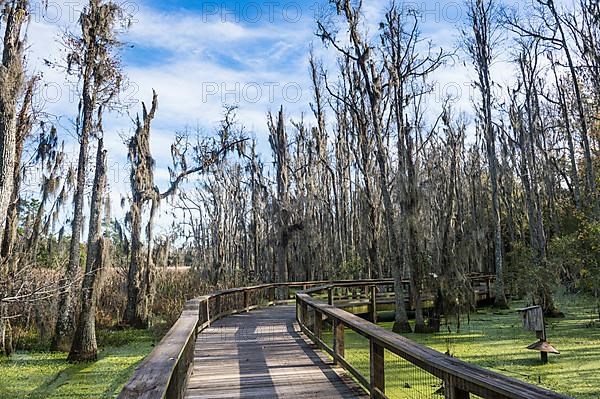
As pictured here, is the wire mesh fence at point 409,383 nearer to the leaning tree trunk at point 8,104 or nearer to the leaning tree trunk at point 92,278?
the leaning tree trunk at point 8,104

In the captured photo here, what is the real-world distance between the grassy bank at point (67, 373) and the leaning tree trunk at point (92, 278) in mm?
345

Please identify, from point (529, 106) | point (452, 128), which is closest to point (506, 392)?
point (529, 106)

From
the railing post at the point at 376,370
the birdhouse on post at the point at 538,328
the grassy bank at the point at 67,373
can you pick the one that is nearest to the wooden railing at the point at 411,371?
the railing post at the point at 376,370

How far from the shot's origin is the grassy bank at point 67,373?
793cm

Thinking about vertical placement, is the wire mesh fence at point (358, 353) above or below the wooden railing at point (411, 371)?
below

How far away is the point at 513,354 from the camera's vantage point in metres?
9.59

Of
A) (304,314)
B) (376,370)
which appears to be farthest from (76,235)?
(376,370)

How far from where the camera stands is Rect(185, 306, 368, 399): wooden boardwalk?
4.76 metres

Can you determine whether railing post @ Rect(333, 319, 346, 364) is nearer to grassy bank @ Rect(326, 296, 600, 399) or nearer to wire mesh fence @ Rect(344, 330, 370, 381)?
wire mesh fence @ Rect(344, 330, 370, 381)

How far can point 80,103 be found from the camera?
493 inches

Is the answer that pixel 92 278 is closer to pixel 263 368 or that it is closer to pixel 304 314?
pixel 304 314

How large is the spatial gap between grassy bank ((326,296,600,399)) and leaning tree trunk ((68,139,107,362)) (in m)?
5.66

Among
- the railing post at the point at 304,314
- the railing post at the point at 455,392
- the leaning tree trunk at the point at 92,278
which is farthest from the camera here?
the leaning tree trunk at the point at 92,278

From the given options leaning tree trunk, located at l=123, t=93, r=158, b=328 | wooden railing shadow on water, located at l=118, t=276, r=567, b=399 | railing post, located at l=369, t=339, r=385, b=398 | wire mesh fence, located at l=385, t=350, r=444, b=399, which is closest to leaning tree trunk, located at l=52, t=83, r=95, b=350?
leaning tree trunk, located at l=123, t=93, r=158, b=328
